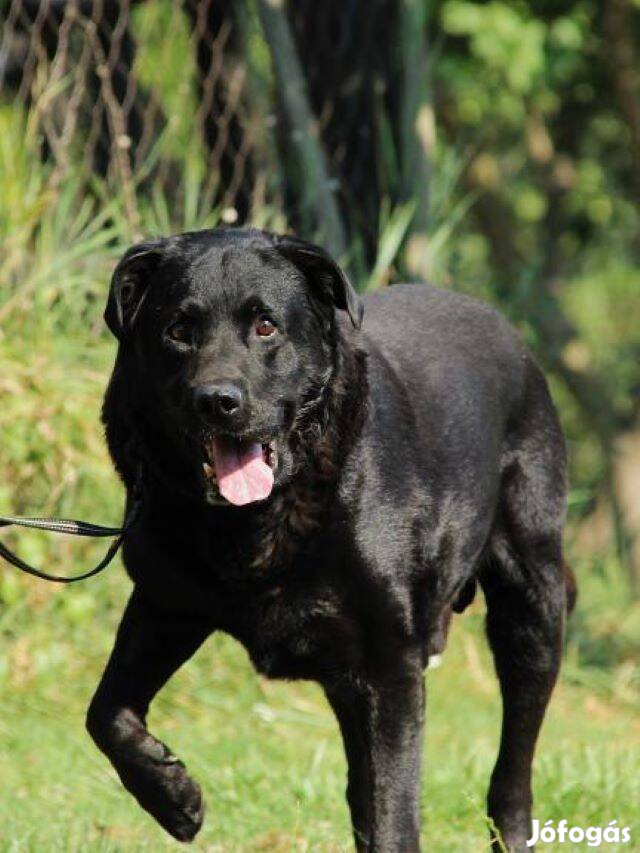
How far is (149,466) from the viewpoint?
3590 millimetres

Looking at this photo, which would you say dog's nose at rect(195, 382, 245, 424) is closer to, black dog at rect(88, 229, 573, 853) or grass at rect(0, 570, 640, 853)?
black dog at rect(88, 229, 573, 853)

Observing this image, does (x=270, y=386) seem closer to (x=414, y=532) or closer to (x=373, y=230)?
(x=414, y=532)

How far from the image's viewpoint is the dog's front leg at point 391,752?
3494 mm

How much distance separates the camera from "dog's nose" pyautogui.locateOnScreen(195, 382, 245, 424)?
3.28 meters

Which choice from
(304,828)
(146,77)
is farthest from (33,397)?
(146,77)

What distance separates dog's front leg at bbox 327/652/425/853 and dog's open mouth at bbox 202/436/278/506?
50 cm

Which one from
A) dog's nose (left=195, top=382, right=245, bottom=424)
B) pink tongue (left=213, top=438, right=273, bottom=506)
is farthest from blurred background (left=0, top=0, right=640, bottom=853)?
dog's nose (left=195, top=382, right=245, bottom=424)

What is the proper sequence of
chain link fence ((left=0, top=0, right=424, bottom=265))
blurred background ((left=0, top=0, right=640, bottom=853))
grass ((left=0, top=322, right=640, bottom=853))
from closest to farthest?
grass ((left=0, top=322, right=640, bottom=853)) < blurred background ((left=0, top=0, right=640, bottom=853)) < chain link fence ((left=0, top=0, right=424, bottom=265))

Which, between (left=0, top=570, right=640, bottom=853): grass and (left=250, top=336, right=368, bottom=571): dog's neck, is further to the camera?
(left=0, top=570, right=640, bottom=853): grass

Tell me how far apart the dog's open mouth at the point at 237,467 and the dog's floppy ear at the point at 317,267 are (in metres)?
0.38

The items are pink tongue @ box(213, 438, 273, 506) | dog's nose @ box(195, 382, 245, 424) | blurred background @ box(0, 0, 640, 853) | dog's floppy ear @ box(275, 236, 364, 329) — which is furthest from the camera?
blurred background @ box(0, 0, 640, 853)

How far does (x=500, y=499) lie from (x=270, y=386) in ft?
3.58

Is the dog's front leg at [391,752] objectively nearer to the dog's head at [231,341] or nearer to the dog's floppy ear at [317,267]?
the dog's head at [231,341]

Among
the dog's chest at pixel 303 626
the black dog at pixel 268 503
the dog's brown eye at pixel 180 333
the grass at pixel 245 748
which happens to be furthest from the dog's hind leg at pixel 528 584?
the dog's brown eye at pixel 180 333
